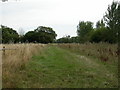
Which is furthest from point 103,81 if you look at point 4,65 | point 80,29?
point 80,29

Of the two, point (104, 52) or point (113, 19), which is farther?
point (113, 19)

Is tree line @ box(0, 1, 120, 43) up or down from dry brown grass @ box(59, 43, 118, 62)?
up

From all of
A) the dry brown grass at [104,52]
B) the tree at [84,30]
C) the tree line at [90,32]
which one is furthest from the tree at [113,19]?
the tree at [84,30]

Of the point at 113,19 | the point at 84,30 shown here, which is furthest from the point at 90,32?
the point at 113,19

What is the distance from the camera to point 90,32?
5803 centimetres

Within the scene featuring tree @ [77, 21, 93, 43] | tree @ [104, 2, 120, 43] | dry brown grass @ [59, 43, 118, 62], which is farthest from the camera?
tree @ [77, 21, 93, 43]

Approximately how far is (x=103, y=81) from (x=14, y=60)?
12.0 ft

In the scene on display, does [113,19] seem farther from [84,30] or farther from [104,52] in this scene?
[84,30]

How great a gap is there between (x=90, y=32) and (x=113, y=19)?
26395 millimetres

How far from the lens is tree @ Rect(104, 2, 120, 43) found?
30.7 metres

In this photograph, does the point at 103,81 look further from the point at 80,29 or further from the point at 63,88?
the point at 80,29

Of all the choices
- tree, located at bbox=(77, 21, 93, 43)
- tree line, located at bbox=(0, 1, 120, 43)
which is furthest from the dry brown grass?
tree, located at bbox=(77, 21, 93, 43)

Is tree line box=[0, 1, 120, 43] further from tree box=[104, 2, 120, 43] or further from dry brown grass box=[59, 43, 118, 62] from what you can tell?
dry brown grass box=[59, 43, 118, 62]

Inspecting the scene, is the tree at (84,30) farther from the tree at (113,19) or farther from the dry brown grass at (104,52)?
the dry brown grass at (104,52)
